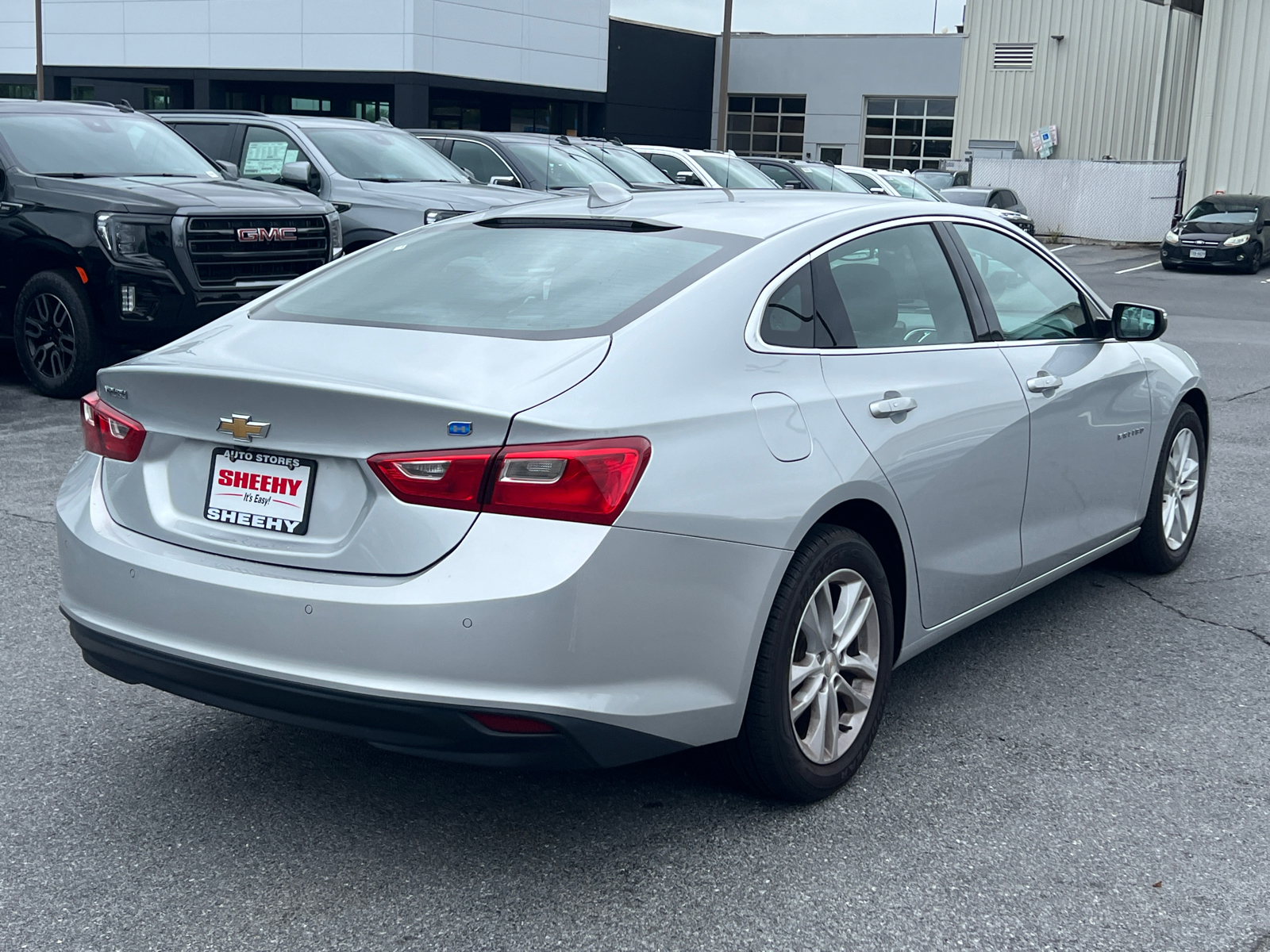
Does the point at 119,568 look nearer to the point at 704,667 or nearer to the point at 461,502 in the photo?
the point at 461,502

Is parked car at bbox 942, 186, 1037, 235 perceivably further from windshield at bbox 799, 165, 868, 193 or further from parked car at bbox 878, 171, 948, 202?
windshield at bbox 799, 165, 868, 193

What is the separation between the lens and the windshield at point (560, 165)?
1566cm

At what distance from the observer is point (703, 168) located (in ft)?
64.7

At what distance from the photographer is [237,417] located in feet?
10.6

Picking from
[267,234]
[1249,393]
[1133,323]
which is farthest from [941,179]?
[1133,323]

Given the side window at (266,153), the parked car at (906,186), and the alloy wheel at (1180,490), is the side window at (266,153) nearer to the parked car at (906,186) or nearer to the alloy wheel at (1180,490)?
the alloy wheel at (1180,490)

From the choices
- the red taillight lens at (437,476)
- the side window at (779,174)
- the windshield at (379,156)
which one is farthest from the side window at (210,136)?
the red taillight lens at (437,476)

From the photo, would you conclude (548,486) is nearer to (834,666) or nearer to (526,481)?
(526,481)

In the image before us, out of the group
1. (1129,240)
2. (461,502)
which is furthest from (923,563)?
(1129,240)

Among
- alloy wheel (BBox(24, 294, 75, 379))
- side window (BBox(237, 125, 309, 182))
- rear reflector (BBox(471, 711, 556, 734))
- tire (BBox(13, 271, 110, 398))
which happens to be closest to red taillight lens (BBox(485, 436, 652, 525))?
rear reflector (BBox(471, 711, 556, 734))

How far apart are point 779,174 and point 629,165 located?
569 centimetres

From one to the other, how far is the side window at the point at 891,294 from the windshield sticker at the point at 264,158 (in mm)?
9713

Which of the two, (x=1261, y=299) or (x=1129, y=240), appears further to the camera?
(x=1129, y=240)

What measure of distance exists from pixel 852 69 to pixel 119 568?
5412 centimetres
